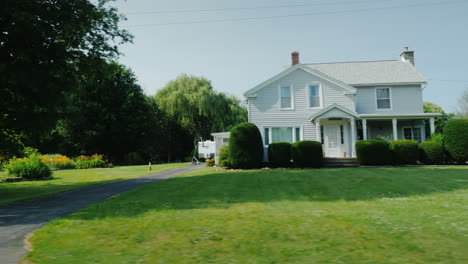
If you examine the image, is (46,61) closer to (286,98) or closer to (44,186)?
(44,186)

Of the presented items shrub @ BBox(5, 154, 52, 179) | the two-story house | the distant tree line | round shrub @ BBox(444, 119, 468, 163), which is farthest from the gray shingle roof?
shrub @ BBox(5, 154, 52, 179)

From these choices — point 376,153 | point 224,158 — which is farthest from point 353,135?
point 224,158

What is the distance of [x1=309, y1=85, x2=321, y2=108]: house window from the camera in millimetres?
Answer: 22641

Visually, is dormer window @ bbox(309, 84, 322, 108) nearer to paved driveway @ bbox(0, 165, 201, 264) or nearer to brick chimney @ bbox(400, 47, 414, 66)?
brick chimney @ bbox(400, 47, 414, 66)

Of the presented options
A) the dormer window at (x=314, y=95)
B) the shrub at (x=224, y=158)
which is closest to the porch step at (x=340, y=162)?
the dormer window at (x=314, y=95)

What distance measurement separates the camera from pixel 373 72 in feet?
81.9

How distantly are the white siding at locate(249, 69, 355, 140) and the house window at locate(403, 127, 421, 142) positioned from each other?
560 centimetres

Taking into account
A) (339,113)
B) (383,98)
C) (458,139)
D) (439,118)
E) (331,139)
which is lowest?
(458,139)

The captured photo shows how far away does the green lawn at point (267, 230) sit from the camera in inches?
169

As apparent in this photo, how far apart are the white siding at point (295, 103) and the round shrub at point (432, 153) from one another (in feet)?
17.8

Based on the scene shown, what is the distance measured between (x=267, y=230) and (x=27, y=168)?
19.0 m

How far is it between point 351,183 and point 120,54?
42.8 feet

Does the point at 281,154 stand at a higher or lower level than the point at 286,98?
lower

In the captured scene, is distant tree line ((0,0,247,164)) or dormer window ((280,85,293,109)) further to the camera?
dormer window ((280,85,293,109))
